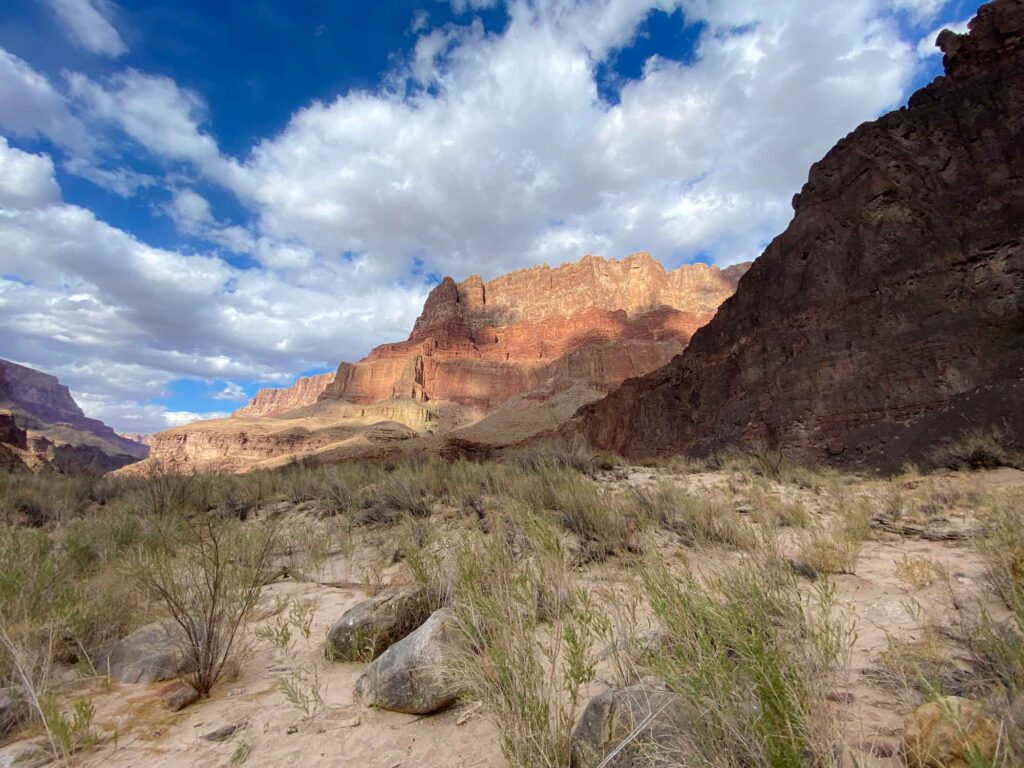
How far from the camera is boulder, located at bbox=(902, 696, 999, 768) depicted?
1.12 meters

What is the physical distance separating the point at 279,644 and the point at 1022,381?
19388 millimetres

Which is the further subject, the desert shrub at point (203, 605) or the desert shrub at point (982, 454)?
the desert shrub at point (982, 454)

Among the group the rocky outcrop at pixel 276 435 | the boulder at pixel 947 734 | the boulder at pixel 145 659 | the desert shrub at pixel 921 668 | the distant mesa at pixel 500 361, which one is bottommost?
the boulder at pixel 145 659

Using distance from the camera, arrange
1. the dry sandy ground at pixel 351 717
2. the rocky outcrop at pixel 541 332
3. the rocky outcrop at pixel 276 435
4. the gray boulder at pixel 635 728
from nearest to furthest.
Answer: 1. the gray boulder at pixel 635 728
2. the dry sandy ground at pixel 351 717
3. the rocky outcrop at pixel 276 435
4. the rocky outcrop at pixel 541 332

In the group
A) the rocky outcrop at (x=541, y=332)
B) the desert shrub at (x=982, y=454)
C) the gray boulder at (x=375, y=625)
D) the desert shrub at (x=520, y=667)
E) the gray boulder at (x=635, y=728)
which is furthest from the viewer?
the rocky outcrop at (x=541, y=332)

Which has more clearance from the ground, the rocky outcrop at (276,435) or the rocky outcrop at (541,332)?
the rocky outcrop at (541,332)

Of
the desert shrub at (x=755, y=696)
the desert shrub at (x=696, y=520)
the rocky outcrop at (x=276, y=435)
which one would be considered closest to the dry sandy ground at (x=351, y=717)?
the desert shrub at (x=755, y=696)

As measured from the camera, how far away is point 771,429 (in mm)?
20641

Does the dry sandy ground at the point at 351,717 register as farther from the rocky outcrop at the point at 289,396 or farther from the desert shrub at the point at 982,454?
the rocky outcrop at the point at 289,396

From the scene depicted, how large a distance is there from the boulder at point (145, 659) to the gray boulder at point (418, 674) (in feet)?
3.99

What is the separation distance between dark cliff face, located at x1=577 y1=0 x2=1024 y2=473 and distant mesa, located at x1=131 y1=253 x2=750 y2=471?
32.3 meters

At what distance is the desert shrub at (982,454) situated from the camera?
9797mm

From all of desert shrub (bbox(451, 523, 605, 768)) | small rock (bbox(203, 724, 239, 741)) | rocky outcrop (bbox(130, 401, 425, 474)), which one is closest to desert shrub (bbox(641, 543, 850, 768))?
desert shrub (bbox(451, 523, 605, 768))

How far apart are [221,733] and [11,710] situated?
0.95 metres
